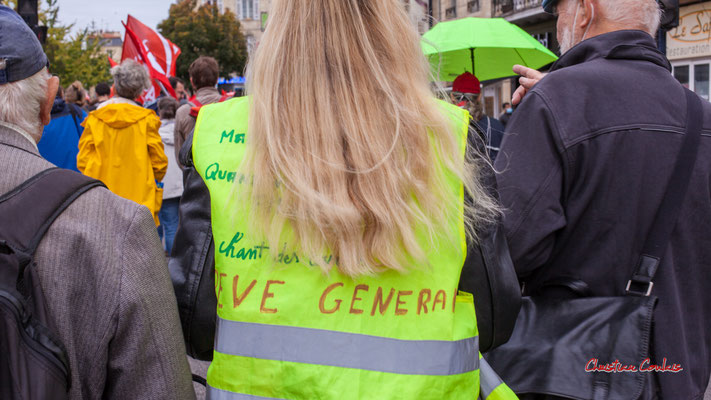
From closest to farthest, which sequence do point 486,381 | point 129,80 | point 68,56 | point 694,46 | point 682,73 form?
point 486,381 → point 129,80 → point 694,46 → point 682,73 → point 68,56

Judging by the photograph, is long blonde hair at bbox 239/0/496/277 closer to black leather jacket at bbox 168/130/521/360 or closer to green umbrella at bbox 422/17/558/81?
black leather jacket at bbox 168/130/521/360

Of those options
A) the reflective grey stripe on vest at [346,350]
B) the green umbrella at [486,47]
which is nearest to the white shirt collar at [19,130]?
the reflective grey stripe on vest at [346,350]

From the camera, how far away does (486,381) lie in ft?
5.49

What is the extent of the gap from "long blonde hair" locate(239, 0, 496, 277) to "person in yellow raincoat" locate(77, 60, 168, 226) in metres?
4.52

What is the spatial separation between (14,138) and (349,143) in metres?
0.83

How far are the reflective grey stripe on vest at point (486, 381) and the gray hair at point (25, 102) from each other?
4.32ft

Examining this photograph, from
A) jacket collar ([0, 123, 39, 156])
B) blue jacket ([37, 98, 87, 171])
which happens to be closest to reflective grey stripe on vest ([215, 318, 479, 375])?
jacket collar ([0, 123, 39, 156])

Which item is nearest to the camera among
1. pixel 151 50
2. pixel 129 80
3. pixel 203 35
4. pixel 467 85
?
pixel 129 80

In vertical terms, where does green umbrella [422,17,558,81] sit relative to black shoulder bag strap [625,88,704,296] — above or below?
above

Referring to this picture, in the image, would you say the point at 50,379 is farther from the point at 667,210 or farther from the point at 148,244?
the point at 667,210

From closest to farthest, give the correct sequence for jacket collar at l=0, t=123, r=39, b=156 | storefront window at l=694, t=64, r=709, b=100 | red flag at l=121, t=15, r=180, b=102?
jacket collar at l=0, t=123, r=39, b=156
red flag at l=121, t=15, r=180, b=102
storefront window at l=694, t=64, r=709, b=100

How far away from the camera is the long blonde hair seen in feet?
4.57

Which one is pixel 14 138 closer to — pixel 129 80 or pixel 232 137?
pixel 232 137

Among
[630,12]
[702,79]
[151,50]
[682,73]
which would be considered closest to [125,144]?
[151,50]
